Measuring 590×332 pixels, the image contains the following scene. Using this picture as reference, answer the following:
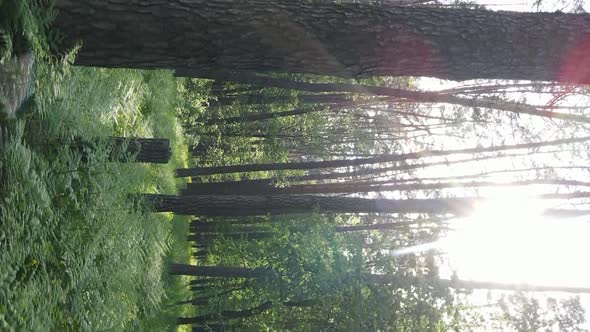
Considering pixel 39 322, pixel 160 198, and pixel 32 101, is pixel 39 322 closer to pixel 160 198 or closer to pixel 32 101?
pixel 32 101

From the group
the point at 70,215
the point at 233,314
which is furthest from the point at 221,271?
the point at 70,215

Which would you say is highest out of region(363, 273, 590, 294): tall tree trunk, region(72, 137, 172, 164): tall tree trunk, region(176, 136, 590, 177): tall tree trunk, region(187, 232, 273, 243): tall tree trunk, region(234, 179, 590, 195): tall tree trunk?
region(176, 136, 590, 177): tall tree trunk

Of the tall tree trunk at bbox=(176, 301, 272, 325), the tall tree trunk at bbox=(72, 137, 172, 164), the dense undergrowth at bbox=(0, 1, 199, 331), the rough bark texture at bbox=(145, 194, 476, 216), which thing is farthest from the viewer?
the tall tree trunk at bbox=(176, 301, 272, 325)

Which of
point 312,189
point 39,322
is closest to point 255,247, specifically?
point 312,189

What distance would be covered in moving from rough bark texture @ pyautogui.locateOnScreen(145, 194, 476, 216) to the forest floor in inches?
30.4

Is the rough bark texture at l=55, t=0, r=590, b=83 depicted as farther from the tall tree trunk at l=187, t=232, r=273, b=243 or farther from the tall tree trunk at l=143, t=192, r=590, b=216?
the tall tree trunk at l=187, t=232, r=273, b=243

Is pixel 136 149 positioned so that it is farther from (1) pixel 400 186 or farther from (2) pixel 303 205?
(1) pixel 400 186

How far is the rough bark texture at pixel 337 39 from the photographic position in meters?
3.90

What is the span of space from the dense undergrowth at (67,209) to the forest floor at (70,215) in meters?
0.01

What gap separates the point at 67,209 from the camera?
20.3ft

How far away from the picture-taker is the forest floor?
491 cm

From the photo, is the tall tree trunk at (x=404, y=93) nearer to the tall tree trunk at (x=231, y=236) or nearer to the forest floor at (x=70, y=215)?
the forest floor at (x=70, y=215)

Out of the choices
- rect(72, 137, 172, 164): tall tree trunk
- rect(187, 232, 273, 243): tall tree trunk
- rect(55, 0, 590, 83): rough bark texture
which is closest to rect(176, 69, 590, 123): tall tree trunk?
rect(72, 137, 172, 164): tall tree trunk

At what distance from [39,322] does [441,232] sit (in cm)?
1457
